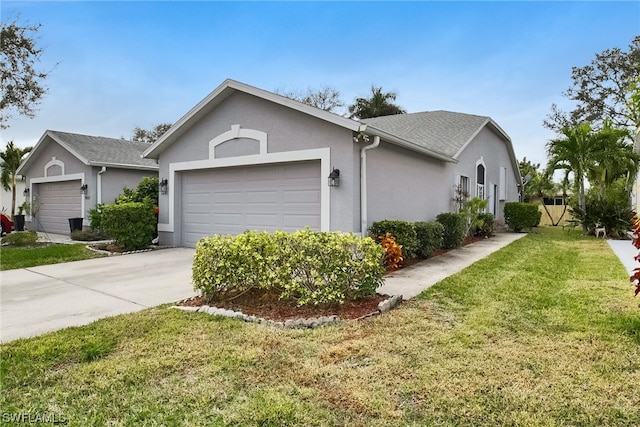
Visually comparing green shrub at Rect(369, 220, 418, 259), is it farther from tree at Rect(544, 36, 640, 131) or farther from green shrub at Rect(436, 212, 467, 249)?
tree at Rect(544, 36, 640, 131)

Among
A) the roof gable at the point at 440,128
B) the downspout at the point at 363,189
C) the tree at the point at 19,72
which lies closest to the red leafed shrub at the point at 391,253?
the downspout at the point at 363,189

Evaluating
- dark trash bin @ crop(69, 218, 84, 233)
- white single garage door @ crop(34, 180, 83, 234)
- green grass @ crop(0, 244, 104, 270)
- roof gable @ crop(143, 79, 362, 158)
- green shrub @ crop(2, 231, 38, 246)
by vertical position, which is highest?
roof gable @ crop(143, 79, 362, 158)

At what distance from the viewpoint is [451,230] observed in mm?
11227

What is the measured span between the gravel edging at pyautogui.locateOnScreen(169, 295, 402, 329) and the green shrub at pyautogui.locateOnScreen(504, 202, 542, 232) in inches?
545

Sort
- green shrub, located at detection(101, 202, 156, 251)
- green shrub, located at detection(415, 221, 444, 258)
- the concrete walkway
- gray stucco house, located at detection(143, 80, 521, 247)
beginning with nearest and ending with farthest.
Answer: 1. the concrete walkway
2. gray stucco house, located at detection(143, 80, 521, 247)
3. green shrub, located at detection(415, 221, 444, 258)
4. green shrub, located at detection(101, 202, 156, 251)

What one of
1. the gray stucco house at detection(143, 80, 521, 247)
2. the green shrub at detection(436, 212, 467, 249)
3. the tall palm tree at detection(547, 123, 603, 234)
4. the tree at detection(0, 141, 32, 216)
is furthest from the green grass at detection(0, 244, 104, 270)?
the tall palm tree at detection(547, 123, 603, 234)

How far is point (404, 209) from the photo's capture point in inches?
403

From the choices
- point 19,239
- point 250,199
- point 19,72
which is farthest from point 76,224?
point 250,199

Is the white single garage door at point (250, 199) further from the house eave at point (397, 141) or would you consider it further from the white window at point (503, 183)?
the white window at point (503, 183)

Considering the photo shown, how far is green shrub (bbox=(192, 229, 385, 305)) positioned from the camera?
5.01m

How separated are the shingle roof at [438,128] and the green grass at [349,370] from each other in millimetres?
8614

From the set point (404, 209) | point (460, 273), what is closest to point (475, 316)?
point (460, 273)

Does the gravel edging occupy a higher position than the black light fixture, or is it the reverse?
the black light fixture

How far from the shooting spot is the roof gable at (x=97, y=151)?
586 inches
